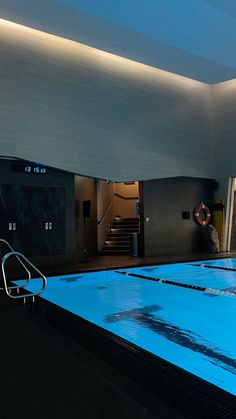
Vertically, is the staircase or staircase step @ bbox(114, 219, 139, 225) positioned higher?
staircase step @ bbox(114, 219, 139, 225)

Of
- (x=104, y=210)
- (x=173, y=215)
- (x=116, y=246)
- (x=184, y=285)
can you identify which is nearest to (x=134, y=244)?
(x=116, y=246)

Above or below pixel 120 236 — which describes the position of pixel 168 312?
below

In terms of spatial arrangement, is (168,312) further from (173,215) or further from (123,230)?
(123,230)

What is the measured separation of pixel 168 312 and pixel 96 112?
→ 6.46 meters

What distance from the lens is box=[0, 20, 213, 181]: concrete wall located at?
8.05m

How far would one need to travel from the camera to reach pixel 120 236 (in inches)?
476

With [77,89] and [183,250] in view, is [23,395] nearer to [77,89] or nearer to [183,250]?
[77,89]

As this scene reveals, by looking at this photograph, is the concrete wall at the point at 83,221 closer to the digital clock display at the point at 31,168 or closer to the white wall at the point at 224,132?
the digital clock display at the point at 31,168

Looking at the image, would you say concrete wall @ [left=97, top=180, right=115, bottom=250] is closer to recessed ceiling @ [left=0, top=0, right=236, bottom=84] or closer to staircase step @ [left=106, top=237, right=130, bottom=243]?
staircase step @ [left=106, top=237, right=130, bottom=243]

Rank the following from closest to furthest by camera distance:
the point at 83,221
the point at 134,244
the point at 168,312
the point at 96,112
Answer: the point at 168,312 → the point at 96,112 → the point at 134,244 → the point at 83,221

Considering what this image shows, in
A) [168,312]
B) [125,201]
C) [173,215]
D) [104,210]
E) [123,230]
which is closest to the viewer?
[168,312]

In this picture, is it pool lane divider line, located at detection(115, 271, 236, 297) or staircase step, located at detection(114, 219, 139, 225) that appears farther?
staircase step, located at detection(114, 219, 139, 225)

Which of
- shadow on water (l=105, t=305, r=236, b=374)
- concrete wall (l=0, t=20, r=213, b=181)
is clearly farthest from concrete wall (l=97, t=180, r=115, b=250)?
shadow on water (l=105, t=305, r=236, b=374)

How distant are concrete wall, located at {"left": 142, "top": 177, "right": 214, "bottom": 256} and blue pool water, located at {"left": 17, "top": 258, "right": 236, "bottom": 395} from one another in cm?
299
